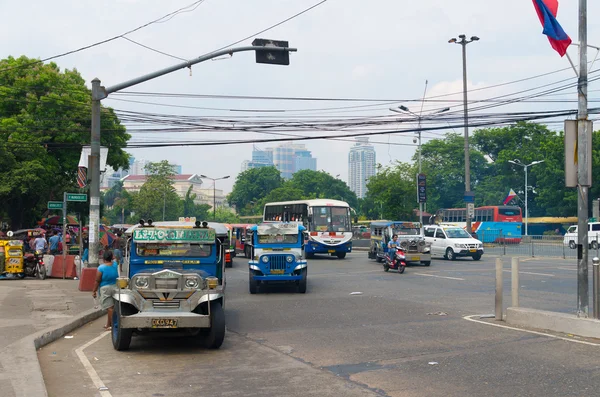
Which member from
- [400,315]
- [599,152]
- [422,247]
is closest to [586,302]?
[400,315]

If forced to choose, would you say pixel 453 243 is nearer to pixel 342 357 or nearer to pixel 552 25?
pixel 552 25

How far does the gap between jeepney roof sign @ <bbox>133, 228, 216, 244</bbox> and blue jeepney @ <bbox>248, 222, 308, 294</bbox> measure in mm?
7706

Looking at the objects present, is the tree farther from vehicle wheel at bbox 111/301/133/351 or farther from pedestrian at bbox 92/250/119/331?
vehicle wheel at bbox 111/301/133/351

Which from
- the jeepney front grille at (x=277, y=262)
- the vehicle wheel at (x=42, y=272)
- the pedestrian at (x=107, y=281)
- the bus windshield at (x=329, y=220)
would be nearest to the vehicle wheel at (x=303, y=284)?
the jeepney front grille at (x=277, y=262)

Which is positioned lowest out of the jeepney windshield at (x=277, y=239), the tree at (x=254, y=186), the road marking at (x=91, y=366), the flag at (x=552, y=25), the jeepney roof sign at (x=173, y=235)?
the road marking at (x=91, y=366)

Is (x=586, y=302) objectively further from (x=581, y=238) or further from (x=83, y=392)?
(x=83, y=392)

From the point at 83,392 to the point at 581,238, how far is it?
30.5 feet

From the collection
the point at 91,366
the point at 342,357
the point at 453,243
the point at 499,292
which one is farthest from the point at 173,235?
the point at 453,243

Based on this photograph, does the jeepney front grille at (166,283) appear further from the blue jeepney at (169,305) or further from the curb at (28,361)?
the curb at (28,361)

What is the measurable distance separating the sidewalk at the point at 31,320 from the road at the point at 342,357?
1.09 feet

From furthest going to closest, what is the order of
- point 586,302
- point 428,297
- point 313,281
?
point 313,281, point 428,297, point 586,302

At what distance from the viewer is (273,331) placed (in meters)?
13.9

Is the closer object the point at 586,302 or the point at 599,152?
the point at 586,302

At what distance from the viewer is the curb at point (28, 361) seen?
827 centimetres
